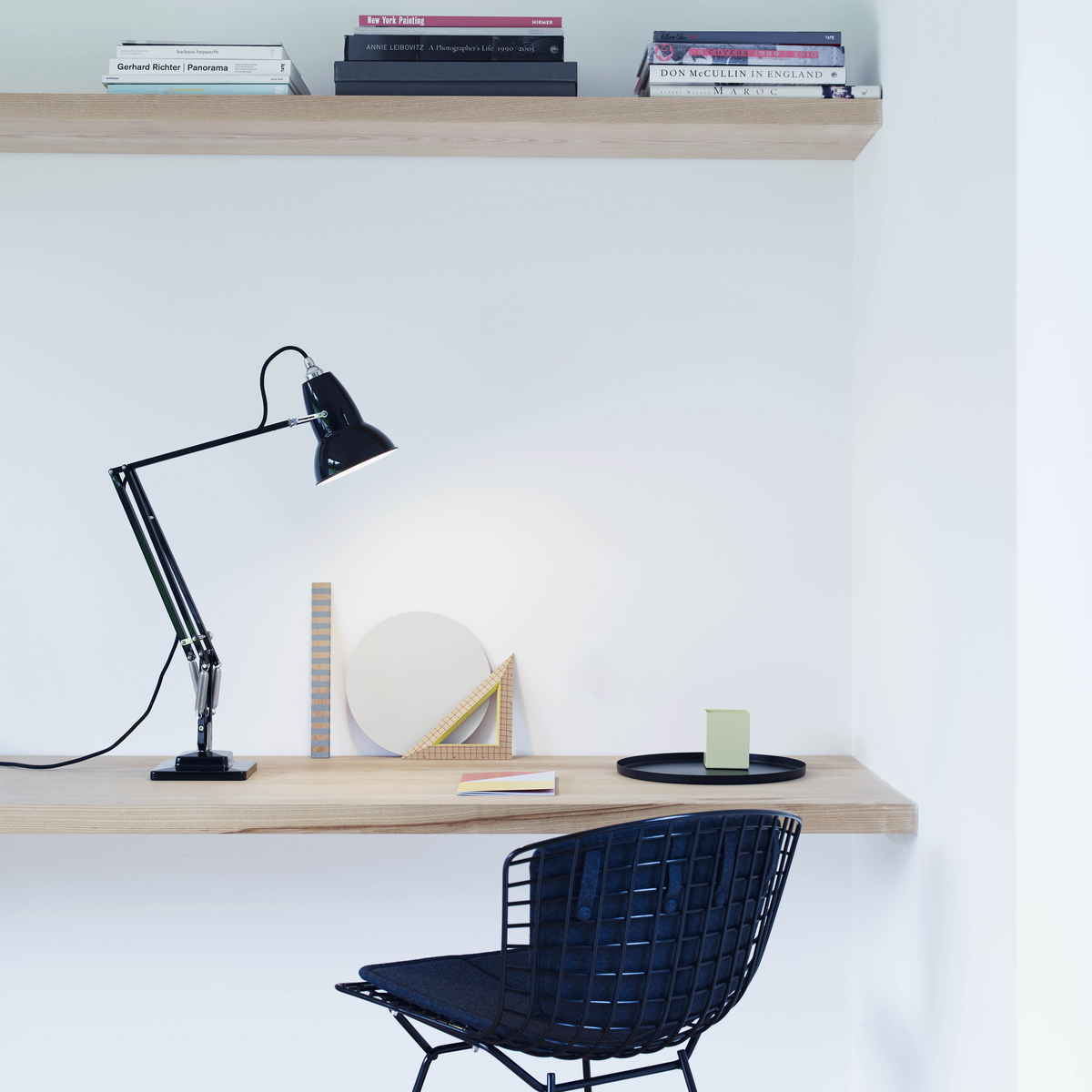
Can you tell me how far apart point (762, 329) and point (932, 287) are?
0.54m

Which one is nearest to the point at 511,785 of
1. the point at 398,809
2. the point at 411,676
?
the point at 398,809

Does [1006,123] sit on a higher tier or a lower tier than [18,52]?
lower

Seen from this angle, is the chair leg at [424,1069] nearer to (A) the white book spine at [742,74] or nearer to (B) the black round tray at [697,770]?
(B) the black round tray at [697,770]

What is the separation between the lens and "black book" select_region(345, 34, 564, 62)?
2.00m

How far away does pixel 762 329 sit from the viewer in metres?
2.19

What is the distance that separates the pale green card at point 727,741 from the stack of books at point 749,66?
48.7 inches

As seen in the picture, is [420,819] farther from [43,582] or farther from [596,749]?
[43,582]

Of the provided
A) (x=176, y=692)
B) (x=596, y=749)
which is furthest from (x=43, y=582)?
(x=596, y=749)

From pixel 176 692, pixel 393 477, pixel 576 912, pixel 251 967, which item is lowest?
pixel 251 967

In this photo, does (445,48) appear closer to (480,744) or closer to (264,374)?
(264,374)

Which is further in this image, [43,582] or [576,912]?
[43,582]

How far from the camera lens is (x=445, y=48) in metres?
2.00

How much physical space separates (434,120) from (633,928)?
1556 mm

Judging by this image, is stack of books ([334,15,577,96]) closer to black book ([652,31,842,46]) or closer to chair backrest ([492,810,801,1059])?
black book ([652,31,842,46])
